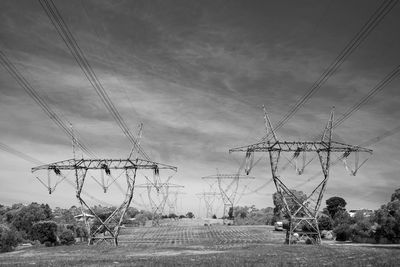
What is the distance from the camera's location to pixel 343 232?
349 ft

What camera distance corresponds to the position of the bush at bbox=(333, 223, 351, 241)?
10538 cm

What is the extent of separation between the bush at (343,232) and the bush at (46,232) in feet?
271

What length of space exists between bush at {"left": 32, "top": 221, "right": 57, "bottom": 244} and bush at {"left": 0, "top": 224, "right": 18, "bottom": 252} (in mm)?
17578

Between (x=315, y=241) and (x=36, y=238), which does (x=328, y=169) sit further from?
(x=36, y=238)

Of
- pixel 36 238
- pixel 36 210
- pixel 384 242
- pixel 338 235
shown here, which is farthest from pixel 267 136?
pixel 36 210

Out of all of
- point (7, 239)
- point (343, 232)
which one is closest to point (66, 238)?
point (7, 239)

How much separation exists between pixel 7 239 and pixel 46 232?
22285 millimetres

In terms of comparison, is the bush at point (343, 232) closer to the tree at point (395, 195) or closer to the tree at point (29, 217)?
the tree at point (395, 195)

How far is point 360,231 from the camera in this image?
100m

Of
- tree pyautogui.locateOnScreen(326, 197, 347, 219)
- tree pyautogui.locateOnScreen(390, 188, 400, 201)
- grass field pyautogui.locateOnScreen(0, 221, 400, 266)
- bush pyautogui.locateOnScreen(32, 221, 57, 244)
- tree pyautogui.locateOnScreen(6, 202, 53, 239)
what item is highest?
tree pyautogui.locateOnScreen(326, 197, 347, 219)

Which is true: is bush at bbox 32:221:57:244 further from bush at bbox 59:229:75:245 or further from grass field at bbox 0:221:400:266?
grass field at bbox 0:221:400:266

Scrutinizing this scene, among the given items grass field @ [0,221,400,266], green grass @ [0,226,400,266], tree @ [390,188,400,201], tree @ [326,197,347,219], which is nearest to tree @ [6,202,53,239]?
grass field @ [0,221,400,266]

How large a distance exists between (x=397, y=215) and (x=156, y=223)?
11921 cm

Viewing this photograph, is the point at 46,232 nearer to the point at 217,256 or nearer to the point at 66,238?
the point at 66,238
